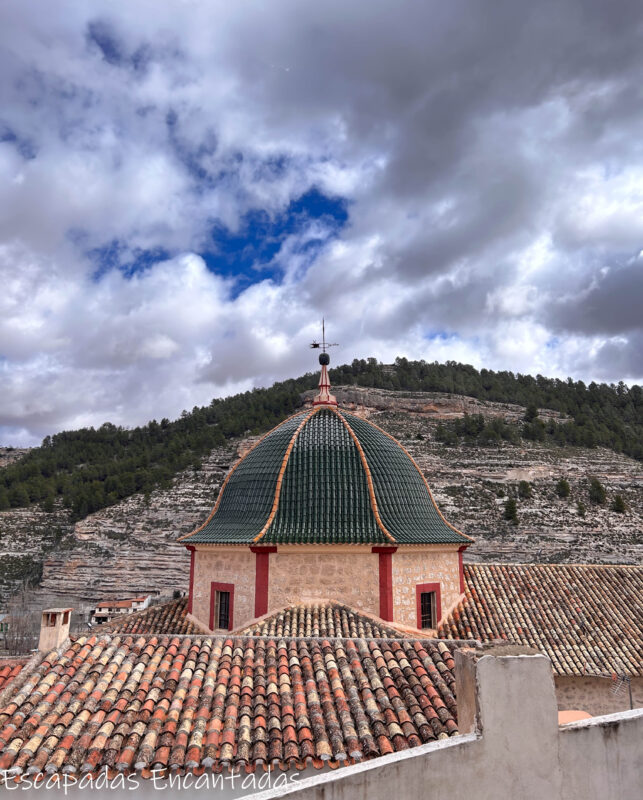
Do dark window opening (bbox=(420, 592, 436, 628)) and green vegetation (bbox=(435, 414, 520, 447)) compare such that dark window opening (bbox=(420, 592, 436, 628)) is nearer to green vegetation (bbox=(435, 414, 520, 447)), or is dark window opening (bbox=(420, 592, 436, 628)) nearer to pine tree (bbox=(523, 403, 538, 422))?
green vegetation (bbox=(435, 414, 520, 447))

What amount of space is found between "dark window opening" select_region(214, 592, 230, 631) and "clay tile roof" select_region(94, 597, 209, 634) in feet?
2.06

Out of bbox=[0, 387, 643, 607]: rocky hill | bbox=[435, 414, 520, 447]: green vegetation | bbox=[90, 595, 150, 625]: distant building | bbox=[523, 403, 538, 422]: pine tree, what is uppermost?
bbox=[523, 403, 538, 422]: pine tree

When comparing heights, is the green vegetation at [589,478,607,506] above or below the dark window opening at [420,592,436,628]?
above

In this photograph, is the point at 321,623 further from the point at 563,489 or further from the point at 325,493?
the point at 563,489

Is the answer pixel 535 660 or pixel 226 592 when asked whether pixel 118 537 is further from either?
pixel 535 660

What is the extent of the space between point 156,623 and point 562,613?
10.3 metres

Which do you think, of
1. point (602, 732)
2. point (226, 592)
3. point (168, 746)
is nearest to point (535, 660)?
point (602, 732)

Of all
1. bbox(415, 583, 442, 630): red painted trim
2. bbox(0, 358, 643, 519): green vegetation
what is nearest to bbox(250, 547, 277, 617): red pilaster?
bbox(415, 583, 442, 630): red painted trim

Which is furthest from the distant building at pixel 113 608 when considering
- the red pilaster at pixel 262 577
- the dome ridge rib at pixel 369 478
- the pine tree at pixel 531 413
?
the pine tree at pixel 531 413

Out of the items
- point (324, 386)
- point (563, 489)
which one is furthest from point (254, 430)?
point (324, 386)

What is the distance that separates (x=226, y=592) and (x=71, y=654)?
6.47 metres

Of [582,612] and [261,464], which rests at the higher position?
[261,464]

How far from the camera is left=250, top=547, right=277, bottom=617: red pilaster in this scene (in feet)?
40.7

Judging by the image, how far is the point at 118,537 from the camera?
5972cm
